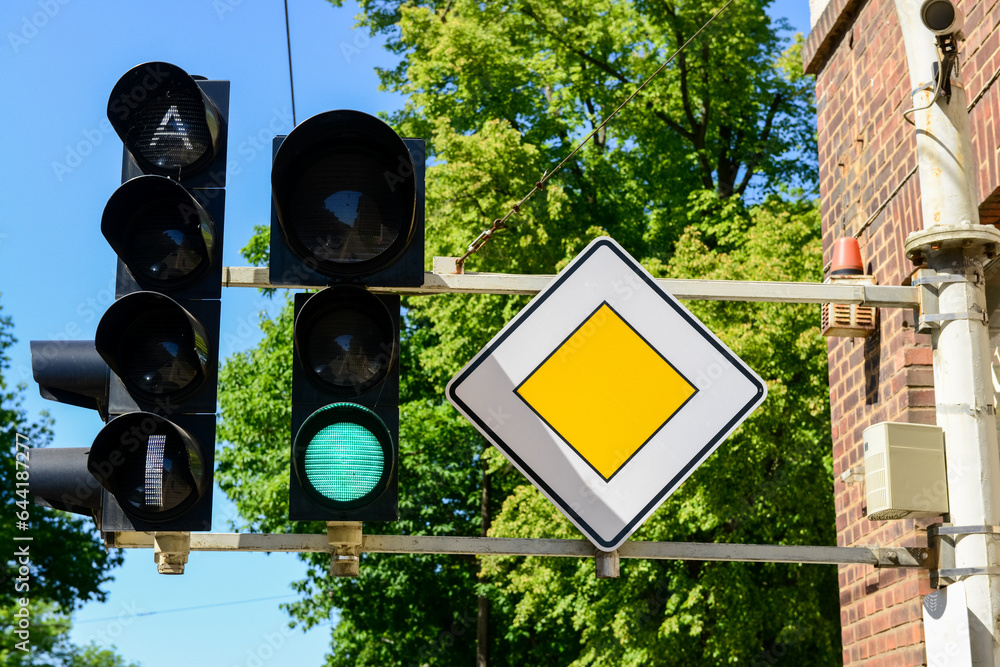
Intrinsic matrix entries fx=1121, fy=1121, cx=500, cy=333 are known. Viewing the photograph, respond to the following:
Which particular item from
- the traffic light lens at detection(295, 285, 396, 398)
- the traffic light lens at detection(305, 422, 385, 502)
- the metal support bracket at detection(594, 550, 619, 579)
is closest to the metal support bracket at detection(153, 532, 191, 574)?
the traffic light lens at detection(305, 422, 385, 502)

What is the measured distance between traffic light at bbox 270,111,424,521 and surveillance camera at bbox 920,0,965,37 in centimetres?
173

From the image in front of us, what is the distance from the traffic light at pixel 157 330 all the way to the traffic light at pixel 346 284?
0.94ft

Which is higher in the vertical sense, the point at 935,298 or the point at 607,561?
the point at 935,298

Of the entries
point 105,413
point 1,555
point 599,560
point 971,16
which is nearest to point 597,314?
point 599,560

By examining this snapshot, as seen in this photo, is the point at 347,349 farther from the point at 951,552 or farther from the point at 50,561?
the point at 50,561

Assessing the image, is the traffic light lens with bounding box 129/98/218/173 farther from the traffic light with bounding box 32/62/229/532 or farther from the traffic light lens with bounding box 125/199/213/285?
the traffic light lens with bounding box 125/199/213/285

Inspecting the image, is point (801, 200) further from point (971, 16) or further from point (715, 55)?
point (971, 16)

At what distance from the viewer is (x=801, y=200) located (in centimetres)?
2250

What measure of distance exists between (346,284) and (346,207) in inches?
10.8

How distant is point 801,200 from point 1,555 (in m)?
20.5

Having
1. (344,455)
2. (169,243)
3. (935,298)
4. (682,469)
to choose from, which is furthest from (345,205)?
(935,298)

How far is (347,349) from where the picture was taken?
361 centimetres

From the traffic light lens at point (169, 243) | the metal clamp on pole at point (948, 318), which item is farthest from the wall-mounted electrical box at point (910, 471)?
the traffic light lens at point (169, 243)

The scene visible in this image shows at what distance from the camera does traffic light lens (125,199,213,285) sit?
3734 millimetres
